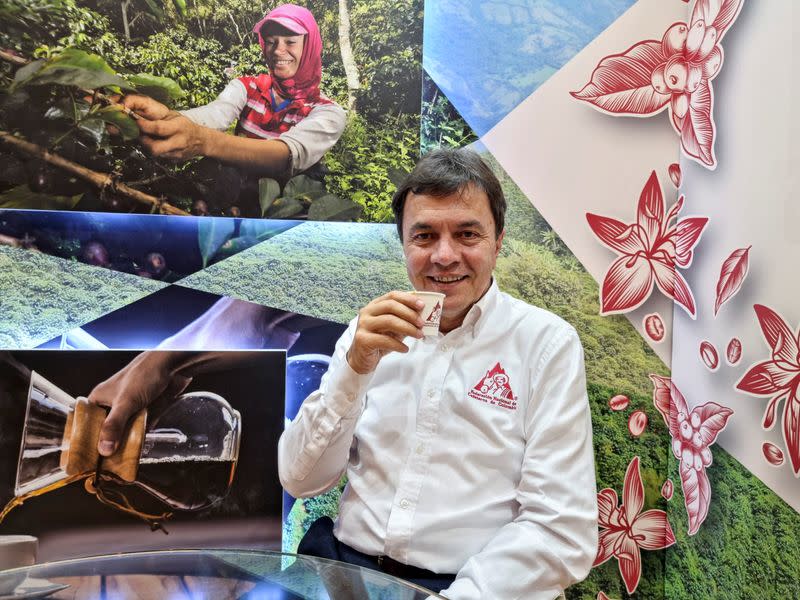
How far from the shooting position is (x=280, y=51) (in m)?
2.21

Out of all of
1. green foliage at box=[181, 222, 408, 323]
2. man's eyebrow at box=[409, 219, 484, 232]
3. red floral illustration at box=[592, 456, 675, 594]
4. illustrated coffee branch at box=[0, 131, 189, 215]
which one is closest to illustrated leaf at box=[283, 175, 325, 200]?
green foliage at box=[181, 222, 408, 323]

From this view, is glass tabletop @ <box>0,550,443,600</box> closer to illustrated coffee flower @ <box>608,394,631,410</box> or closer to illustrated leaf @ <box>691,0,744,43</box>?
illustrated coffee flower @ <box>608,394,631,410</box>

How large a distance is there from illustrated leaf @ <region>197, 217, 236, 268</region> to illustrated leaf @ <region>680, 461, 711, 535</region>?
171 cm

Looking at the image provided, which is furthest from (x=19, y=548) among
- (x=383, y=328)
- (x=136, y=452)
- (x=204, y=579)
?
(x=383, y=328)

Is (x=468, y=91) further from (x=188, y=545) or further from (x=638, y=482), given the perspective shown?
(x=188, y=545)

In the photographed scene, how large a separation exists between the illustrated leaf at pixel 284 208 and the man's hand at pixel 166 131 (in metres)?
0.29

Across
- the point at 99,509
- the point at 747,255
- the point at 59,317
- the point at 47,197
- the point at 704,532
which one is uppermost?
the point at 747,255

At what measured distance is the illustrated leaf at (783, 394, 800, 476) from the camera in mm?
1572

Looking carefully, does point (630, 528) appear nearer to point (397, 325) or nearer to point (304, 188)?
point (397, 325)

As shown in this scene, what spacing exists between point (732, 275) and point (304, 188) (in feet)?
Result: 4.53

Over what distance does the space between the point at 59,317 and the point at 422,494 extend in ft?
4.42

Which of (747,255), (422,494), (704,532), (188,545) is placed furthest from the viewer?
(188,545)

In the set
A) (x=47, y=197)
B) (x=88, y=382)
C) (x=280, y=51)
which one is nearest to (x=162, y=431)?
(x=88, y=382)

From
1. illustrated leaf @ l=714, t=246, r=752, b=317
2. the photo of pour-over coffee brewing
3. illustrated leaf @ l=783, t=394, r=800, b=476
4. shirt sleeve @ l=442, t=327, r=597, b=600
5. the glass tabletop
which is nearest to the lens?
the glass tabletop
